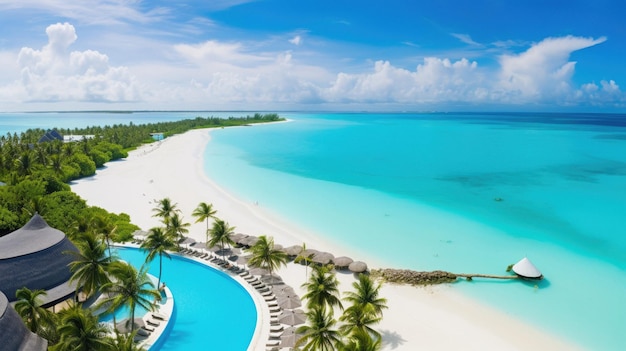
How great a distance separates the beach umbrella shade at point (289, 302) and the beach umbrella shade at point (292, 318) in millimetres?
847

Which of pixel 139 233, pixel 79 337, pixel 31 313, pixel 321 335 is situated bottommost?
pixel 139 233

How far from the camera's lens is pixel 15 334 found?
50.1 feet

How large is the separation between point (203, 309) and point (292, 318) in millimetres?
5952

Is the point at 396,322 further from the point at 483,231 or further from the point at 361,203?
A: the point at 361,203

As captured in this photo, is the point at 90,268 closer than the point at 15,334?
No

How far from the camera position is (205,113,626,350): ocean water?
26559 mm

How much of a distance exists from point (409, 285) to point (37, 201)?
30527 mm

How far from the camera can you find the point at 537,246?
1400 inches

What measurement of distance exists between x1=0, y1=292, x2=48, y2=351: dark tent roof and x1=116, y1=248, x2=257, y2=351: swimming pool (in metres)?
5.18

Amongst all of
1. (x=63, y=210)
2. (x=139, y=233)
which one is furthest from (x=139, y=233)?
(x=63, y=210)

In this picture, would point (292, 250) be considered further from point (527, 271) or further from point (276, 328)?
point (527, 271)

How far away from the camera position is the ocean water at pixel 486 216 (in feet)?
87.1

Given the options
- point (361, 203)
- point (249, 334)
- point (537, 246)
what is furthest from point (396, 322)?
point (361, 203)

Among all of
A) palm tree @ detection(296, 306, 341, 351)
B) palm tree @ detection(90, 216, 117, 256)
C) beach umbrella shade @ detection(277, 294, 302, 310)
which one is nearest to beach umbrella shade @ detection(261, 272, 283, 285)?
beach umbrella shade @ detection(277, 294, 302, 310)
